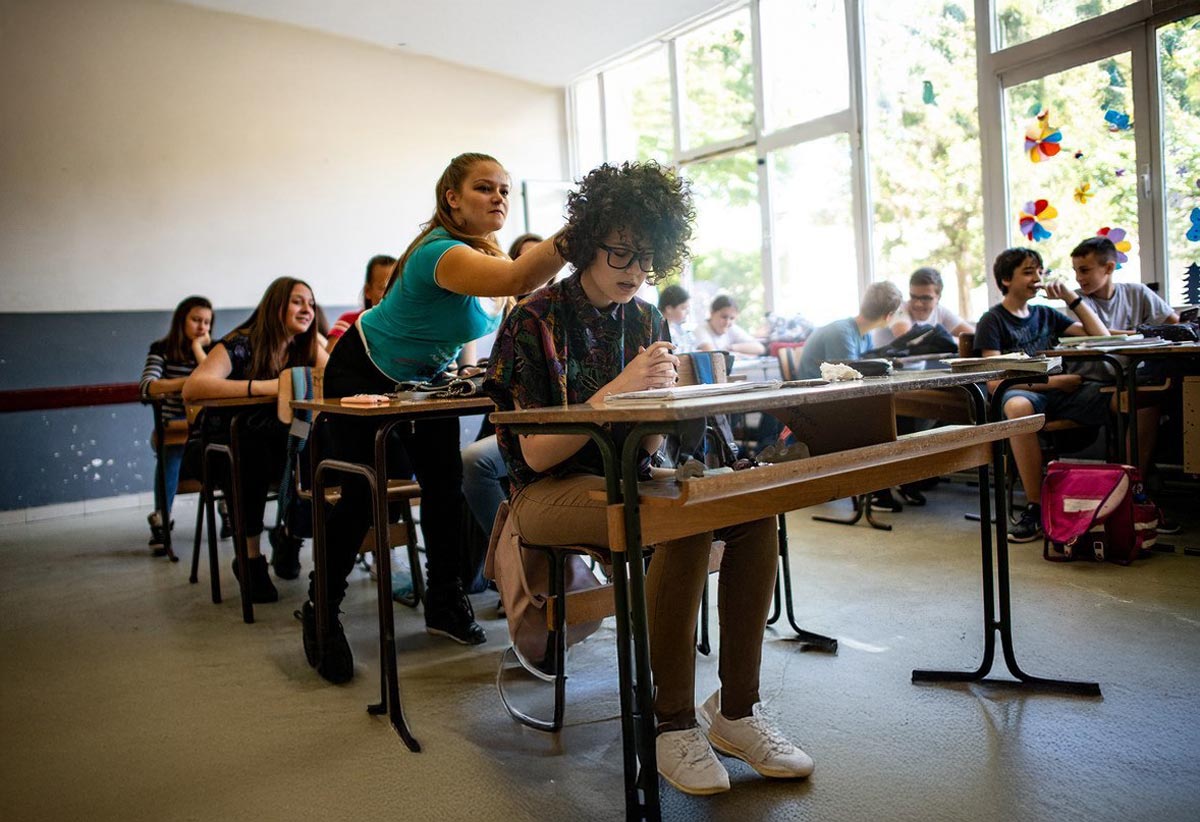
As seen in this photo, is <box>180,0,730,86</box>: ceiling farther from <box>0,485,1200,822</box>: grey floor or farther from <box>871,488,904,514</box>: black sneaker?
<box>0,485,1200,822</box>: grey floor

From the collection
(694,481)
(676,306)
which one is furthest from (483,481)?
(676,306)

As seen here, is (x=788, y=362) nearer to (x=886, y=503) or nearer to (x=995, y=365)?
(x=886, y=503)

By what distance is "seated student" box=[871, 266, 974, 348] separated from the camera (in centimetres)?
501

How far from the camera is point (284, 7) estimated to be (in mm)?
6574

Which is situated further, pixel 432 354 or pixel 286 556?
pixel 286 556

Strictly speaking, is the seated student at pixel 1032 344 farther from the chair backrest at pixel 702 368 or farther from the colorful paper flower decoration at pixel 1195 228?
the chair backrest at pixel 702 368

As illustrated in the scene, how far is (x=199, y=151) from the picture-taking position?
650 cm

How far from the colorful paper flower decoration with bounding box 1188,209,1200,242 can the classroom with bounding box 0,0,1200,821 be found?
0.13 ft

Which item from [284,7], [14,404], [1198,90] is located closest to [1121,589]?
[1198,90]

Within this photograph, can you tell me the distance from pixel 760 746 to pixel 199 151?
20.8ft

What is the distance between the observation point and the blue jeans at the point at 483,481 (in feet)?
8.91

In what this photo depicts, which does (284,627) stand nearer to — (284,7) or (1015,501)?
(1015,501)

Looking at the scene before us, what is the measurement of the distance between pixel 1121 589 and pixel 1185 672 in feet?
2.45

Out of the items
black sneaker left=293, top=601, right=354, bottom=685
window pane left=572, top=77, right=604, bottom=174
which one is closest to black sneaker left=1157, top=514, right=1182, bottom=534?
black sneaker left=293, top=601, right=354, bottom=685
